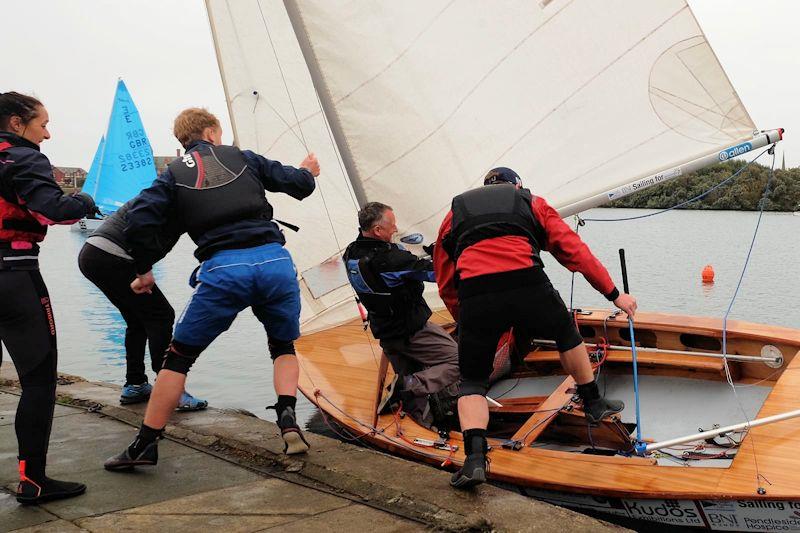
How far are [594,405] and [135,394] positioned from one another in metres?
2.97

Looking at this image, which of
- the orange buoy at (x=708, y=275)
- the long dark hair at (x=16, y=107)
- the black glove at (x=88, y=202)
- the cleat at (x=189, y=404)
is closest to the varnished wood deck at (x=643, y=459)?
the cleat at (x=189, y=404)

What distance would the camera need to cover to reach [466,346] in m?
3.62

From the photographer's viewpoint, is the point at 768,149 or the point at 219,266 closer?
the point at 219,266

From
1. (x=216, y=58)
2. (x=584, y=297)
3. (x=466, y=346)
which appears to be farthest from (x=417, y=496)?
(x=584, y=297)

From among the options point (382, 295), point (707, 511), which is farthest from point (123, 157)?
point (707, 511)

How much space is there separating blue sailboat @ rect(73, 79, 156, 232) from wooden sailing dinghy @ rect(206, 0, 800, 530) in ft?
69.9

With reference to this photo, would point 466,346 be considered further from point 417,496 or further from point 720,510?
point 720,510

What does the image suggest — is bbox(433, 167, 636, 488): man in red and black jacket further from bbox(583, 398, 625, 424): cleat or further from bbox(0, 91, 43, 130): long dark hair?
bbox(0, 91, 43, 130): long dark hair

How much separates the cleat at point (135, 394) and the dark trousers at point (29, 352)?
1740mm

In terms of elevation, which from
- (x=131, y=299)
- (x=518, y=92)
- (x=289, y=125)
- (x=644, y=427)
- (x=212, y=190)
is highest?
(x=289, y=125)

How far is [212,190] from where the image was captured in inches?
139

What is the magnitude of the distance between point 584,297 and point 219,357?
9.37 meters

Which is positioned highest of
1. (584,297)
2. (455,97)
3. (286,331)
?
(455,97)

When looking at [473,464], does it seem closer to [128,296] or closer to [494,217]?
[494,217]
